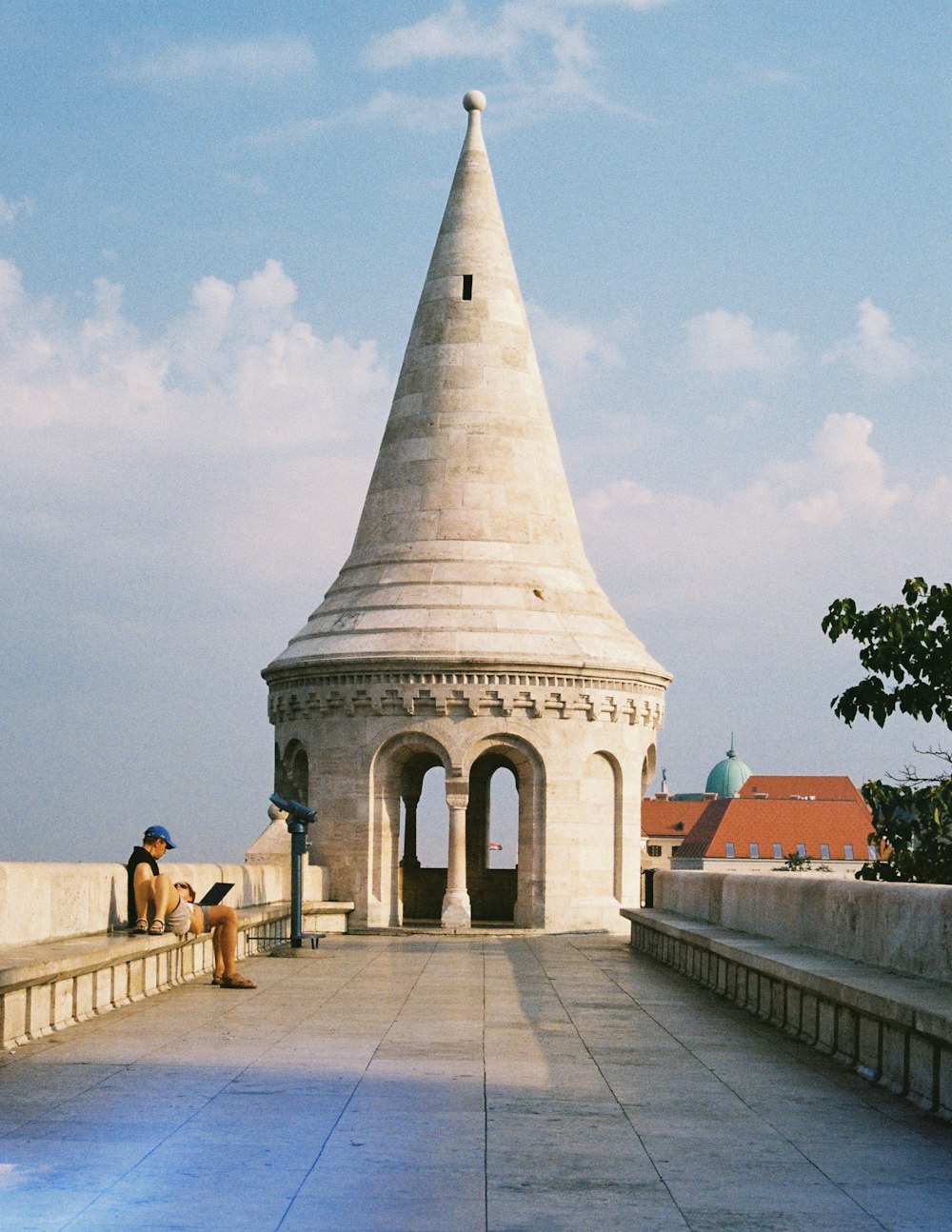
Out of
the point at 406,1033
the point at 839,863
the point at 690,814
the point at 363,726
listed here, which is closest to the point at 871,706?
the point at 406,1033

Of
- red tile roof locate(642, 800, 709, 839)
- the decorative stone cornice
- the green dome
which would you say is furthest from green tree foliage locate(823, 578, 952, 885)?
the green dome

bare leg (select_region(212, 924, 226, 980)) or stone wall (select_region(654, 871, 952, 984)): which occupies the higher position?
stone wall (select_region(654, 871, 952, 984))

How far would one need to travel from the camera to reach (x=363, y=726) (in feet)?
93.1

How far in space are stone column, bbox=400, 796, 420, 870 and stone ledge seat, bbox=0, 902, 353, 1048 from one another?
54.7 ft

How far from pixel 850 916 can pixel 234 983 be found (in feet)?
18.4

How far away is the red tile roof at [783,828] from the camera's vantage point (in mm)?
112500

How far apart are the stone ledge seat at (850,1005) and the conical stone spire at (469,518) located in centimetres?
1331

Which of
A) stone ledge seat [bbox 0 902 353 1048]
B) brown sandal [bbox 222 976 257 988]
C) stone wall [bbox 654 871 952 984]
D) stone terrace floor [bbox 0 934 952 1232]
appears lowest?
brown sandal [bbox 222 976 257 988]

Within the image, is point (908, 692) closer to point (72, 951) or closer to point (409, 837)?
point (72, 951)

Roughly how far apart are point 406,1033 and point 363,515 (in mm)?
20162

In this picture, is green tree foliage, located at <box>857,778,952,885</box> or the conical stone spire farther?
the conical stone spire

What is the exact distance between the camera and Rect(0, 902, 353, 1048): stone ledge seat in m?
9.93

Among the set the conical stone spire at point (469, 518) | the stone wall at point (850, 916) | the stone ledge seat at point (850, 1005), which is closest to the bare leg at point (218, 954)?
the stone ledge seat at point (850, 1005)

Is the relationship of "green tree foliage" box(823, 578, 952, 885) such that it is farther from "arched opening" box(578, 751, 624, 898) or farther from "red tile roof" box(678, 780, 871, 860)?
"red tile roof" box(678, 780, 871, 860)
